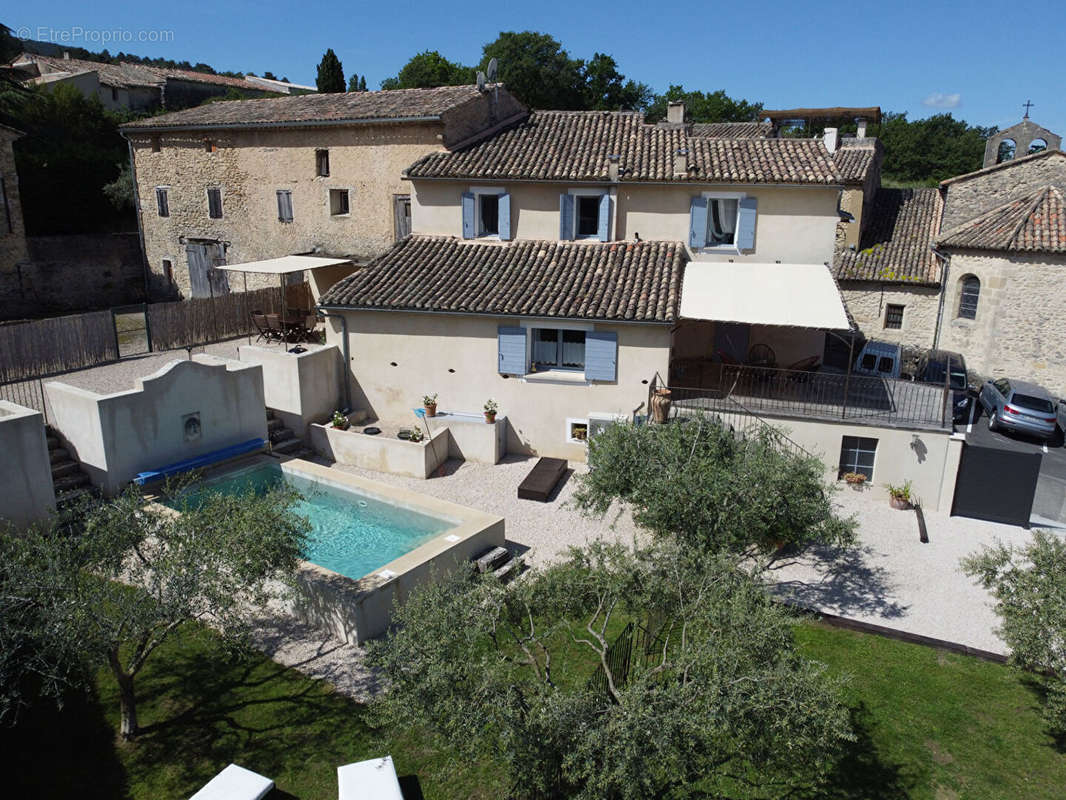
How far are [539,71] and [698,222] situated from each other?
61.9 meters

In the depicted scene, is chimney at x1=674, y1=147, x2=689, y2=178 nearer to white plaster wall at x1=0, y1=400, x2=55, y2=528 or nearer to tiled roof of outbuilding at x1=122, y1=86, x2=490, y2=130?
tiled roof of outbuilding at x1=122, y1=86, x2=490, y2=130

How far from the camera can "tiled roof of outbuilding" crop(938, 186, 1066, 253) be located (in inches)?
1202

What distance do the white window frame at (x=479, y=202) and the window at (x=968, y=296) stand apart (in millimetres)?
21709

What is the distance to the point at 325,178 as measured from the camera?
3525cm

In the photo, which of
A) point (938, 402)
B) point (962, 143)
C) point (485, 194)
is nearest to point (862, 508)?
point (938, 402)

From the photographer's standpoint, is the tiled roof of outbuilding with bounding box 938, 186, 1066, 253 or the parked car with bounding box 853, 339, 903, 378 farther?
the parked car with bounding box 853, 339, 903, 378

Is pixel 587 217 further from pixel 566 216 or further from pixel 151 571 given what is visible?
pixel 151 571

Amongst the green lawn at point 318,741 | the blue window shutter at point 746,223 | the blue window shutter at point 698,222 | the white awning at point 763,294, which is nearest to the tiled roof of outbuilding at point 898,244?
the white awning at point 763,294

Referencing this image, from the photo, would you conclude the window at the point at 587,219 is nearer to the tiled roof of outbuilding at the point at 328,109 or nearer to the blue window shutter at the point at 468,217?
the blue window shutter at the point at 468,217

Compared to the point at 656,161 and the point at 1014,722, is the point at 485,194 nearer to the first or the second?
the point at 656,161

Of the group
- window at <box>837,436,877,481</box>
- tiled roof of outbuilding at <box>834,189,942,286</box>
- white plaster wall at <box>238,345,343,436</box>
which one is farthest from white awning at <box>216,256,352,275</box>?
tiled roof of outbuilding at <box>834,189,942,286</box>

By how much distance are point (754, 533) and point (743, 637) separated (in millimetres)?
5187

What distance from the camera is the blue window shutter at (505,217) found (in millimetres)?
27406

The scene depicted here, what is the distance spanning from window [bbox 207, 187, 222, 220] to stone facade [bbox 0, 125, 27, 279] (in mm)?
10273
